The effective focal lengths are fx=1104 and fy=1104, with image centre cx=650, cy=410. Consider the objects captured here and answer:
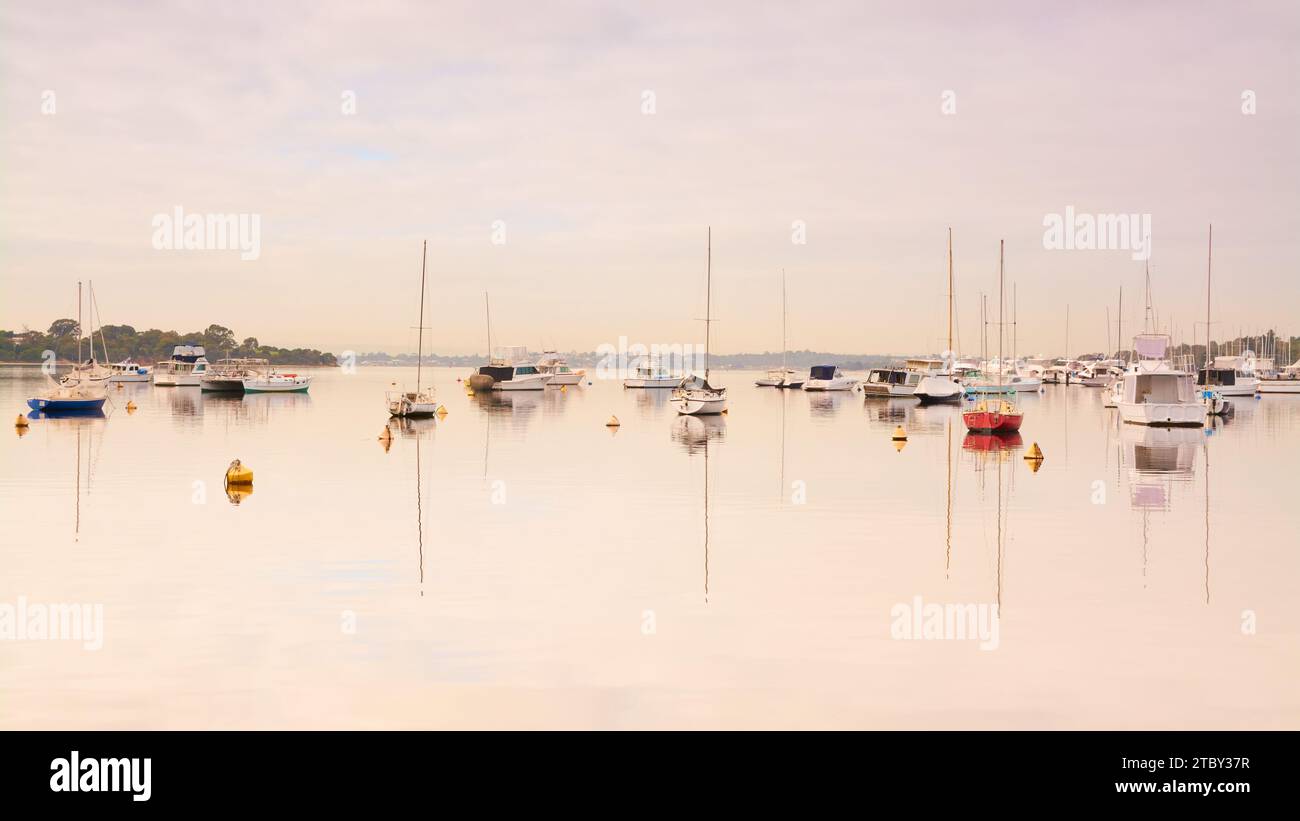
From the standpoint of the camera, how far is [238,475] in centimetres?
3659

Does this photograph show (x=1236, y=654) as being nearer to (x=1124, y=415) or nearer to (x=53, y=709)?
(x=53, y=709)

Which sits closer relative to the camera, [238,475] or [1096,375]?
[238,475]

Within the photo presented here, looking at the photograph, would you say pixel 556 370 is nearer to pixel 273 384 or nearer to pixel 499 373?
pixel 499 373

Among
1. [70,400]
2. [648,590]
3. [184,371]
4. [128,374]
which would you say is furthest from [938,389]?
[128,374]

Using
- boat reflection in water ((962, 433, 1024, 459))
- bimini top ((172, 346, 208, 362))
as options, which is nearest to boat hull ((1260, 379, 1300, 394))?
boat reflection in water ((962, 433, 1024, 459))

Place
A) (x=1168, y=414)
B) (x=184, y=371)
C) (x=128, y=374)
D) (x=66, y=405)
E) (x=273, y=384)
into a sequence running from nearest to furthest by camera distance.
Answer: (x=1168, y=414) → (x=66, y=405) → (x=273, y=384) → (x=184, y=371) → (x=128, y=374)

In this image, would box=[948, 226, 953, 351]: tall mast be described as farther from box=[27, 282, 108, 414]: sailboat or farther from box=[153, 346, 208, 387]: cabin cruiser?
→ box=[153, 346, 208, 387]: cabin cruiser

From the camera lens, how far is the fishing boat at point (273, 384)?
425 ft

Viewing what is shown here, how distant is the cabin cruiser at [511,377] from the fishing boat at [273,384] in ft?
78.3

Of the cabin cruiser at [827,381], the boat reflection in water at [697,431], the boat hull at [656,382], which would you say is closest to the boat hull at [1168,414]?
the boat reflection in water at [697,431]

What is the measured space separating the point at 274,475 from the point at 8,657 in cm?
2577

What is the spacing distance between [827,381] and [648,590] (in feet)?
446
